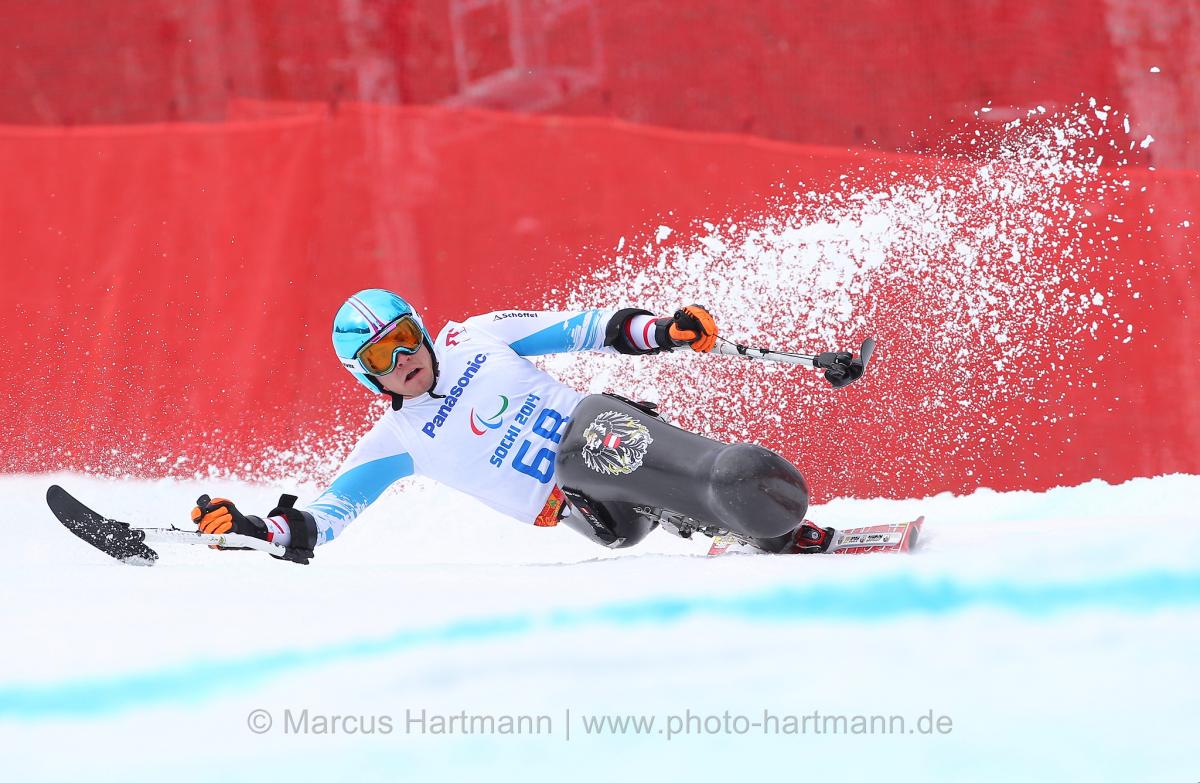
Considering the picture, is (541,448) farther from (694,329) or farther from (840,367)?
(840,367)

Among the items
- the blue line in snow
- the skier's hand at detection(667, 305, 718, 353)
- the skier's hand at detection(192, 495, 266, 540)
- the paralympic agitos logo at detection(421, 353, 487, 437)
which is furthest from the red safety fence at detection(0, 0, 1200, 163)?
the blue line in snow

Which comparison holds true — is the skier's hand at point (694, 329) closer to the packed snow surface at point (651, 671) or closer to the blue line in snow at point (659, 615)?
the packed snow surface at point (651, 671)

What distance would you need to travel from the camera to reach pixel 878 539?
2.80 m

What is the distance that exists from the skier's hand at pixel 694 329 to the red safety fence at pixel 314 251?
151 cm

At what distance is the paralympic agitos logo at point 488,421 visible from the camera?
3025 millimetres

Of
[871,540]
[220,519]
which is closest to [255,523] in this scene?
[220,519]

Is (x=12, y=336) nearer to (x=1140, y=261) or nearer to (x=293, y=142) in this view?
(x=293, y=142)

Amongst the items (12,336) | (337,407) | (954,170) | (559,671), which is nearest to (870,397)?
(954,170)

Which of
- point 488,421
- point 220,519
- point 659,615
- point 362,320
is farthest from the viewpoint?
point 488,421

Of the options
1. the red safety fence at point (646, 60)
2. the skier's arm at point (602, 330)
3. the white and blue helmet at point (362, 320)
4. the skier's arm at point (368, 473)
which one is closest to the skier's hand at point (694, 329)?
the skier's arm at point (602, 330)

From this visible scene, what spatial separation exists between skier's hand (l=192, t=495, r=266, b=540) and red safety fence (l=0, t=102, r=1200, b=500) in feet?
6.36

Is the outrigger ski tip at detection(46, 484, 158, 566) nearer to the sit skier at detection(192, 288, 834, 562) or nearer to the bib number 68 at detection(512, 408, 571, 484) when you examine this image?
the sit skier at detection(192, 288, 834, 562)

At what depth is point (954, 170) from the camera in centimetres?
449

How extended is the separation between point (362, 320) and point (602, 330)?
651 millimetres
